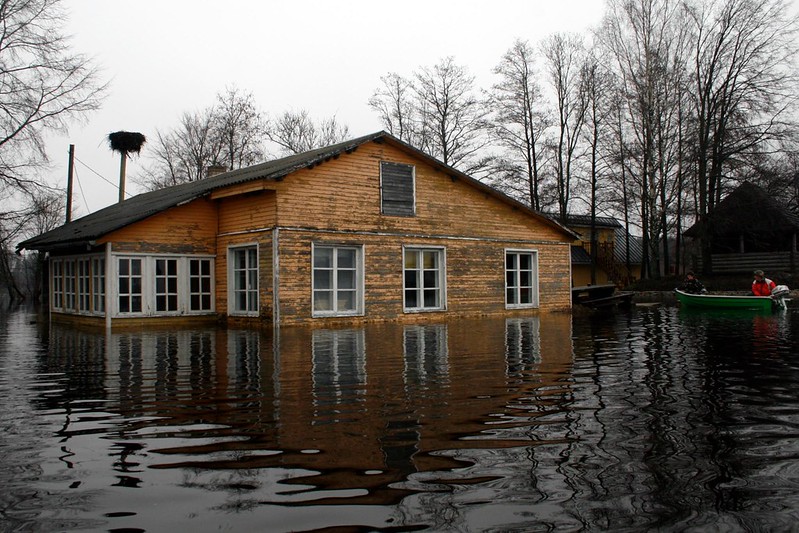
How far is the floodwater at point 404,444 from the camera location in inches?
130

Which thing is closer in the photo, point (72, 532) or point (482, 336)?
point (72, 532)

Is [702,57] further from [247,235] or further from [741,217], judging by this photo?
[247,235]

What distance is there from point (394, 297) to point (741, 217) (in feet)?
83.2

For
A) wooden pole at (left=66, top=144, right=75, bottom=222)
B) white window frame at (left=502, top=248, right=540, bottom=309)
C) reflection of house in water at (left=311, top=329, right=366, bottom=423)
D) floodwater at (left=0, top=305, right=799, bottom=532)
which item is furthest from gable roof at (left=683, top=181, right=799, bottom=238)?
wooden pole at (left=66, top=144, right=75, bottom=222)

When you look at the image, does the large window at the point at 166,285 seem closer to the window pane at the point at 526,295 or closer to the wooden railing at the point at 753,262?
the window pane at the point at 526,295

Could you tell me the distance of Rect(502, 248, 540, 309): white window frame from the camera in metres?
22.6

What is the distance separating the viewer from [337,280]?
59.8 ft

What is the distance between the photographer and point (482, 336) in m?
13.7

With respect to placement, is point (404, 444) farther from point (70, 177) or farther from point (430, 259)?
point (70, 177)

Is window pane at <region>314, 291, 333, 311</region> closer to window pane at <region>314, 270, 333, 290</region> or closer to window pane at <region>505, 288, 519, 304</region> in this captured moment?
window pane at <region>314, 270, 333, 290</region>

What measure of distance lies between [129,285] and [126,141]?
25507 mm

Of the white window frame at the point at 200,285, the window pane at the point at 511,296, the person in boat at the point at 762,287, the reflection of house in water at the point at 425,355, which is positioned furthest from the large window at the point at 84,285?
the person in boat at the point at 762,287

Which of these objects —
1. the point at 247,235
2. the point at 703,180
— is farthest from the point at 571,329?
the point at 703,180

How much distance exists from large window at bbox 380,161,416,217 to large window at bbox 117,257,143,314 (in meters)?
6.78
